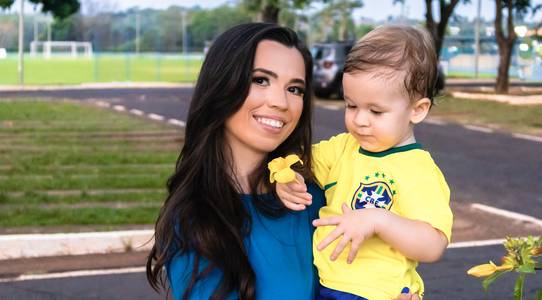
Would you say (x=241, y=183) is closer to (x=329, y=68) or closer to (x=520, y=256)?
(x=520, y=256)

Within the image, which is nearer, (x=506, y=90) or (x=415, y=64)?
(x=415, y=64)

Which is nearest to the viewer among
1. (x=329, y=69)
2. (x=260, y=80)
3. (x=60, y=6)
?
(x=260, y=80)

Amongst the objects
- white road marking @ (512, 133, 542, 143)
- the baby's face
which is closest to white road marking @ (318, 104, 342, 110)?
white road marking @ (512, 133, 542, 143)

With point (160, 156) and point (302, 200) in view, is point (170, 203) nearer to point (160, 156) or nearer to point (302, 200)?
point (302, 200)

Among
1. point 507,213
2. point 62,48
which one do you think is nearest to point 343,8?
point 62,48

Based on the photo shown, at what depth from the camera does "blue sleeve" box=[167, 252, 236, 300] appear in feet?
7.77

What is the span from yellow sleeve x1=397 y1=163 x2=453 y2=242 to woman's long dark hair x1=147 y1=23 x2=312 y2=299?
1.15 feet

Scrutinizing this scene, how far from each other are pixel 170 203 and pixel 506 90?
28.0 metres

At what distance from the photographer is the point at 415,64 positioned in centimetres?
234

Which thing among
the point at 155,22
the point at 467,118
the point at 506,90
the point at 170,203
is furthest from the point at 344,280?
the point at 155,22

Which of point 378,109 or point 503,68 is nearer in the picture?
point 378,109

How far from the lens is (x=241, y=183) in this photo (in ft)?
8.48

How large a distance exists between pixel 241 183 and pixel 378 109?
0.46m

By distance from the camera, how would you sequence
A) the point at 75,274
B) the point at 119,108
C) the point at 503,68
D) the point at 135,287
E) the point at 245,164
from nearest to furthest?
the point at 245,164 → the point at 135,287 → the point at 75,274 → the point at 119,108 → the point at 503,68
